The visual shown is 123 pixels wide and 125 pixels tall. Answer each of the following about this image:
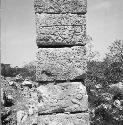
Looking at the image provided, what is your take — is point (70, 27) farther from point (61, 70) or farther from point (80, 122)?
point (80, 122)

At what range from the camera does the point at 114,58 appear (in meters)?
24.4

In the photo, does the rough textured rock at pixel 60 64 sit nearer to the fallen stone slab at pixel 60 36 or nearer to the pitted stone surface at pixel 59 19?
the fallen stone slab at pixel 60 36

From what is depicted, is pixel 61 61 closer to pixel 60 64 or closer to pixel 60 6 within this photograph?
pixel 60 64

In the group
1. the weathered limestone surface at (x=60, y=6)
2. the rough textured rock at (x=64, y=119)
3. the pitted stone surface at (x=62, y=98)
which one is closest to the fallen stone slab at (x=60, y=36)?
the weathered limestone surface at (x=60, y=6)

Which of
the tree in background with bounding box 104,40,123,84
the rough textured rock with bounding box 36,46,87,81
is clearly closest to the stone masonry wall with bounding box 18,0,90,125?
the rough textured rock with bounding box 36,46,87,81

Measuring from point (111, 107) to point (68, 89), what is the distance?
829cm

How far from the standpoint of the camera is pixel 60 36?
4836 mm

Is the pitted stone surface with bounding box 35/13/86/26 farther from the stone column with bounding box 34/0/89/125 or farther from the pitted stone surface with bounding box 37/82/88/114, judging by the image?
the pitted stone surface with bounding box 37/82/88/114

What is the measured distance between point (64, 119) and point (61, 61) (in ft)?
3.57

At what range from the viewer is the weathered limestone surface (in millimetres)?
4812

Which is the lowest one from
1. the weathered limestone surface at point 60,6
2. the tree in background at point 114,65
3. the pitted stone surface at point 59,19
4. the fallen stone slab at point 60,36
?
the tree in background at point 114,65

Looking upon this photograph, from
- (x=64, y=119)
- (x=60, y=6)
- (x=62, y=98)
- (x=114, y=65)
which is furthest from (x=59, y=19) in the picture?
(x=114, y=65)

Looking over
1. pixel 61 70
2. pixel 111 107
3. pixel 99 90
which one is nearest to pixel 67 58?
pixel 61 70

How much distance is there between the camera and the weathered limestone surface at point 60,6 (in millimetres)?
4812
